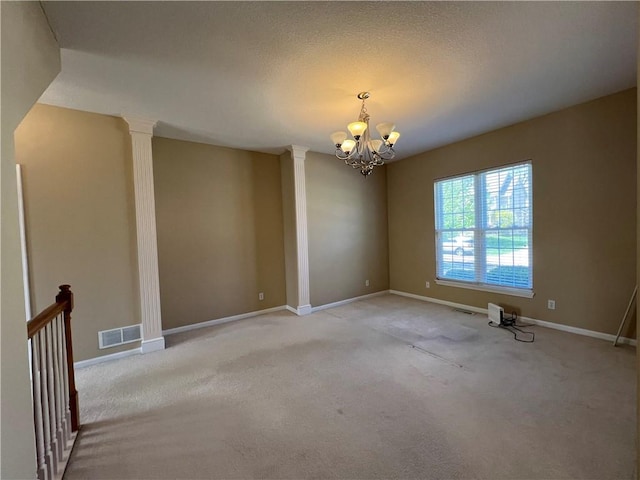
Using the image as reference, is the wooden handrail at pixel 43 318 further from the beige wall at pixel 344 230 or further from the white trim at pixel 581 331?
the white trim at pixel 581 331

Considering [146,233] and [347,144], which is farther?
[146,233]

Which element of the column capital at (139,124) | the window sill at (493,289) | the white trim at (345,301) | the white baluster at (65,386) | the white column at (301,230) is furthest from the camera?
the white trim at (345,301)

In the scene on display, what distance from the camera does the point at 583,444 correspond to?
1.72 m

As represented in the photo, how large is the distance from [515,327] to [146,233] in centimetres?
480

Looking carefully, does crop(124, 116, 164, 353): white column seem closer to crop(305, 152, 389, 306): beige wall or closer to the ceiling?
the ceiling

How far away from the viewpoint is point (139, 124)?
10.5ft

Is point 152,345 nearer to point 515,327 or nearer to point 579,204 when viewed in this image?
point 515,327

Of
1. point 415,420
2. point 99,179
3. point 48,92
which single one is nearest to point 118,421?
point 415,420

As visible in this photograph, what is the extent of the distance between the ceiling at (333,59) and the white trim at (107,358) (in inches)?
105

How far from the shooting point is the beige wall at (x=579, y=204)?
3053 mm

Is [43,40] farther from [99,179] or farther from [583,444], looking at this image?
[583,444]

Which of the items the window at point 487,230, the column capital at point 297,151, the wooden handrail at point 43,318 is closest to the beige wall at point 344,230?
the column capital at point 297,151

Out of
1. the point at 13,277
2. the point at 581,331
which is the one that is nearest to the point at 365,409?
the point at 13,277

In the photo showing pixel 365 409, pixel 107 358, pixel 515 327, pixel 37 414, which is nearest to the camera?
pixel 37 414
